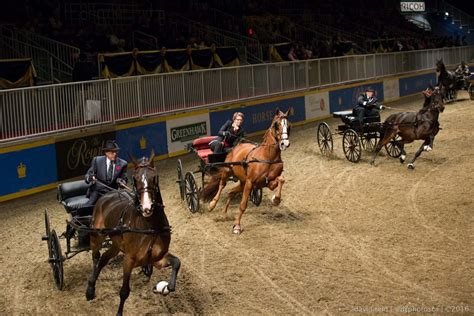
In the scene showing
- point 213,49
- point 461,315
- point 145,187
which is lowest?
point 461,315

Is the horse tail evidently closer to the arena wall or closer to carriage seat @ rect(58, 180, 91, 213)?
the arena wall

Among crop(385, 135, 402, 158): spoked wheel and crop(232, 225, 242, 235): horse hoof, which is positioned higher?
crop(385, 135, 402, 158): spoked wheel

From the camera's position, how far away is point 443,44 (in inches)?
1724

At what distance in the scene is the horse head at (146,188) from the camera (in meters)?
7.49

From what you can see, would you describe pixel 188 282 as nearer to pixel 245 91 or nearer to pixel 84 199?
pixel 84 199

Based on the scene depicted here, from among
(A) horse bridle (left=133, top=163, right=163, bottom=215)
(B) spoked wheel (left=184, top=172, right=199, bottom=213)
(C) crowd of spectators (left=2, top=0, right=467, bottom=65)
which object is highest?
(C) crowd of spectators (left=2, top=0, right=467, bottom=65)

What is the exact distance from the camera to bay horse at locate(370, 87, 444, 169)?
16797 millimetres

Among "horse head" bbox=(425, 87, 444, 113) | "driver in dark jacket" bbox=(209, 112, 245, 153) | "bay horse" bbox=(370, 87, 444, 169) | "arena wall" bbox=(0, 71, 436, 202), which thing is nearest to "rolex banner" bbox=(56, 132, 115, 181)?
"arena wall" bbox=(0, 71, 436, 202)

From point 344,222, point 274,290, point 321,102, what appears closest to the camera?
point 274,290

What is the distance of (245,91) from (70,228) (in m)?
13.5

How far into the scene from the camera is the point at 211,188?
44.9ft

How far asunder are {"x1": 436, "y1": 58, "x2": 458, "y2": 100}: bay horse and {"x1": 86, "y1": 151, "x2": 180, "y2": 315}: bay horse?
22439mm

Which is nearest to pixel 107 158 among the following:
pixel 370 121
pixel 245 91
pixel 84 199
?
pixel 84 199

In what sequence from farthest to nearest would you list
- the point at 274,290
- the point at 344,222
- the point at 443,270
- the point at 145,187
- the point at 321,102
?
1. the point at 321,102
2. the point at 344,222
3. the point at 443,270
4. the point at 274,290
5. the point at 145,187
